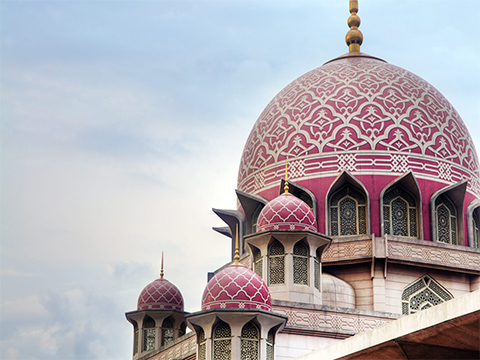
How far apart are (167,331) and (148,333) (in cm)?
50

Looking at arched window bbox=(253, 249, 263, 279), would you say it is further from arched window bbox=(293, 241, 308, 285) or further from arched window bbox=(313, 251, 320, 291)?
arched window bbox=(313, 251, 320, 291)

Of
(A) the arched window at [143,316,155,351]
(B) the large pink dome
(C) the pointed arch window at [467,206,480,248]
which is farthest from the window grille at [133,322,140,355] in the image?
(C) the pointed arch window at [467,206,480,248]

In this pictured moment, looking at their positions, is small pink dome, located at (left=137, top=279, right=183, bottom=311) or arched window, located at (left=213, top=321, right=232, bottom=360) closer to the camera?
arched window, located at (left=213, top=321, right=232, bottom=360)

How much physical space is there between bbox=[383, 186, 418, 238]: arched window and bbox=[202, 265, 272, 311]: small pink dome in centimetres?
640

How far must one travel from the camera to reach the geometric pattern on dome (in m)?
24.6

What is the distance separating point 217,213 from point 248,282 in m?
8.24

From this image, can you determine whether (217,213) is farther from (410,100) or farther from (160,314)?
(410,100)

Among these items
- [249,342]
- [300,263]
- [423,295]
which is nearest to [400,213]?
[423,295]

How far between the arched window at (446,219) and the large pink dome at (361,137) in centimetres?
40

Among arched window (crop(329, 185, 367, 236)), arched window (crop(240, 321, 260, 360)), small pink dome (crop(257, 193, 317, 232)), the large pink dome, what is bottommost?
arched window (crop(240, 321, 260, 360))

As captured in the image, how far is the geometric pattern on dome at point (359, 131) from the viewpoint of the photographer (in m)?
24.6

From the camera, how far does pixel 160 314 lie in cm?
2461

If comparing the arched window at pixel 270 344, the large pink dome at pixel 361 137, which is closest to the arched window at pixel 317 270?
the arched window at pixel 270 344

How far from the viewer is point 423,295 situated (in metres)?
22.8
